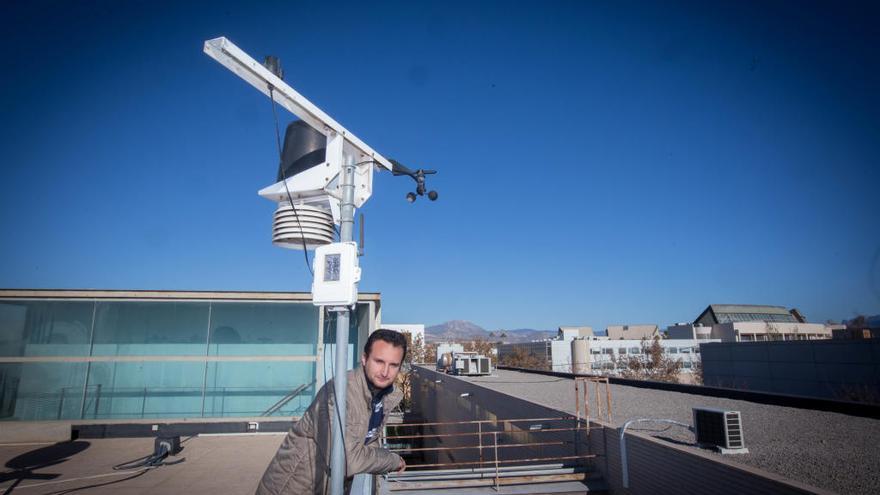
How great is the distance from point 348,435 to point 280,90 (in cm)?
235

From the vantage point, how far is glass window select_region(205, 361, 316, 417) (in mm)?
14859

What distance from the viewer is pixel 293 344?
1546cm

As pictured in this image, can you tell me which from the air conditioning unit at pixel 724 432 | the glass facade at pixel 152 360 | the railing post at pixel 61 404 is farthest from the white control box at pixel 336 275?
the railing post at pixel 61 404

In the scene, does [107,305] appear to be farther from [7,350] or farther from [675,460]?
[675,460]

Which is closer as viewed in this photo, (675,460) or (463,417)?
(675,460)

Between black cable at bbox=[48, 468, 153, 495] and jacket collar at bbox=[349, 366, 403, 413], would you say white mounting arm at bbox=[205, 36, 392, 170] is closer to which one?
jacket collar at bbox=[349, 366, 403, 413]

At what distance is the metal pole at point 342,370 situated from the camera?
7.79 feet

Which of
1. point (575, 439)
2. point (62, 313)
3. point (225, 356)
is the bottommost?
point (575, 439)

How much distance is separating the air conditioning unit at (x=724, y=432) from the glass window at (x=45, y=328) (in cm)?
1791

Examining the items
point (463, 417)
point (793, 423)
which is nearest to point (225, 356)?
point (463, 417)

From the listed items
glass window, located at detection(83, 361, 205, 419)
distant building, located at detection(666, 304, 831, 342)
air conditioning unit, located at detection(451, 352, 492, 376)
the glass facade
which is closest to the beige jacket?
the glass facade

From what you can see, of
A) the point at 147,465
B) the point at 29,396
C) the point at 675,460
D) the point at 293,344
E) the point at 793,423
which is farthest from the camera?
the point at 293,344

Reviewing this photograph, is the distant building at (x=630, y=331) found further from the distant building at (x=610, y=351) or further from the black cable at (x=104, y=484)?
the black cable at (x=104, y=484)

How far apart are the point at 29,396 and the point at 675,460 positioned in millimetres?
18800
